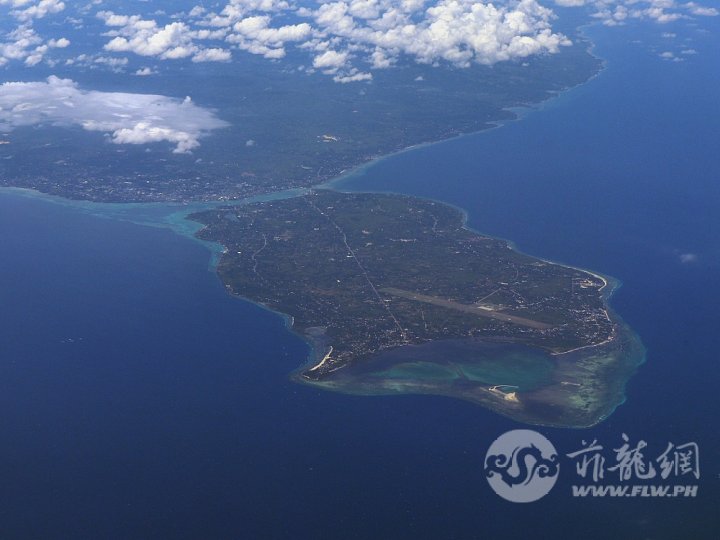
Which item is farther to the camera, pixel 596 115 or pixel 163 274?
pixel 596 115

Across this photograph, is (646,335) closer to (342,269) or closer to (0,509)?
(342,269)

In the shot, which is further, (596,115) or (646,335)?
(596,115)

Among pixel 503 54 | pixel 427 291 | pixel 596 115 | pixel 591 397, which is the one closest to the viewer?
pixel 591 397

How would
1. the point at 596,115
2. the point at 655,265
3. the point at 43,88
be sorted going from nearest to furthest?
the point at 655,265 → the point at 596,115 → the point at 43,88

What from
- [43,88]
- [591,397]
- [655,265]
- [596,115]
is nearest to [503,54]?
[596,115]

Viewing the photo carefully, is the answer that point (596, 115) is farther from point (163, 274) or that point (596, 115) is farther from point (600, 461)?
point (600, 461)

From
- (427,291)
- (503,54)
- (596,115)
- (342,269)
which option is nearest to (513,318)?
(427,291)
